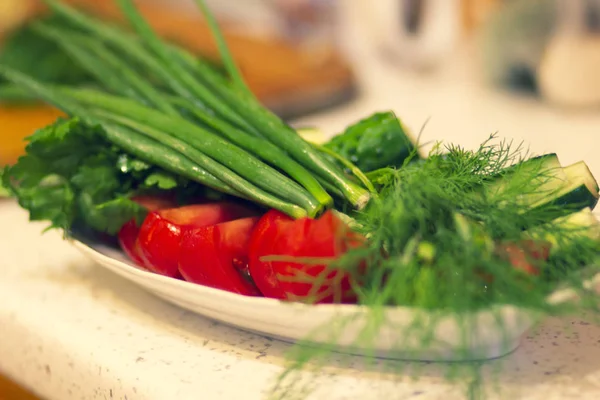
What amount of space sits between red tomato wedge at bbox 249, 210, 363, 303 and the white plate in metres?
0.02

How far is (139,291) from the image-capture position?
2.66 feet

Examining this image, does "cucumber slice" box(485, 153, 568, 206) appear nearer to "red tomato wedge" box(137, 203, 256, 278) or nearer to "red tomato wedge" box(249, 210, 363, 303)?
"red tomato wedge" box(249, 210, 363, 303)

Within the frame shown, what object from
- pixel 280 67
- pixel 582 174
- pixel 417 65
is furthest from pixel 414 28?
pixel 582 174

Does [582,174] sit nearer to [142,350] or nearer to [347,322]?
[347,322]

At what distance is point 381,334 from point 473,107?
1026 millimetres

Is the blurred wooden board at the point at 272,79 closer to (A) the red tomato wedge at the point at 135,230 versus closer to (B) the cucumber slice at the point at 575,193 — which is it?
(A) the red tomato wedge at the point at 135,230

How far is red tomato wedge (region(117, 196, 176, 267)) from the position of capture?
0.76m

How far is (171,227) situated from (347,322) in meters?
0.25

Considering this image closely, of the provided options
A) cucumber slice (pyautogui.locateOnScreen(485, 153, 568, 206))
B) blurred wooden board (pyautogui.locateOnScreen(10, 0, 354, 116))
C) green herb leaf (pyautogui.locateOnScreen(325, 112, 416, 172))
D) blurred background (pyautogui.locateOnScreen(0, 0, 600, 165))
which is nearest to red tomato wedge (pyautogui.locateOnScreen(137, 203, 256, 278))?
green herb leaf (pyautogui.locateOnScreen(325, 112, 416, 172))

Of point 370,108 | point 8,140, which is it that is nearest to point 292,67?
point 370,108

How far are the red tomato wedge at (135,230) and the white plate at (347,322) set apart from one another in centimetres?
5

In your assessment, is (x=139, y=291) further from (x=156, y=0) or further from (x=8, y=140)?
(x=156, y=0)

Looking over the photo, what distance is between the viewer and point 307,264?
0.58 meters

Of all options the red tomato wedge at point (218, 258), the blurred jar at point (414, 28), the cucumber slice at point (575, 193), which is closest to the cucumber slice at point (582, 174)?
the cucumber slice at point (575, 193)
